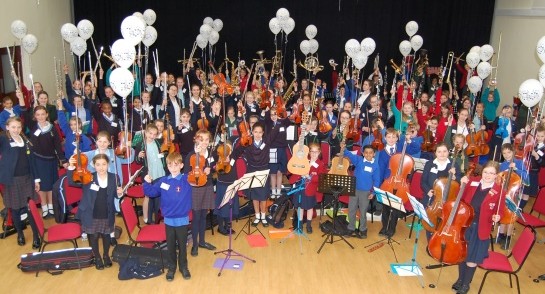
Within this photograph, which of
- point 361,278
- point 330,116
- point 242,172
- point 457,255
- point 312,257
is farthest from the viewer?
point 330,116

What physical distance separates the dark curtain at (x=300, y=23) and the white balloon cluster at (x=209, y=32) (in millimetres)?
1123

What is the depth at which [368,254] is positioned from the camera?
7.05 metres

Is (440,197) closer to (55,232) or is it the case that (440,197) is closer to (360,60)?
(55,232)

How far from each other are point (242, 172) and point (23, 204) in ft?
10.7

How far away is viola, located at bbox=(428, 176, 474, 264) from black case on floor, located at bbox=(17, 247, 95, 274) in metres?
4.56

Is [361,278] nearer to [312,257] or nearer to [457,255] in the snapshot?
[312,257]

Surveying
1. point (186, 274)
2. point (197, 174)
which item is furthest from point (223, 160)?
point (186, 274)

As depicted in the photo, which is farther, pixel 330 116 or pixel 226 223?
pixel 330 116

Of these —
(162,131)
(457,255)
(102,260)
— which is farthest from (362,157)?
(102,260)

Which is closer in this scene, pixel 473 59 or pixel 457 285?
pixel 457 285

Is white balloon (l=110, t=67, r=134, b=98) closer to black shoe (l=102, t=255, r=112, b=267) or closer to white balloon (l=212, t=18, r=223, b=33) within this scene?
black shoe (l=102, t=255, r=112, b=267)

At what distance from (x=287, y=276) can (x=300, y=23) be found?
11397mm

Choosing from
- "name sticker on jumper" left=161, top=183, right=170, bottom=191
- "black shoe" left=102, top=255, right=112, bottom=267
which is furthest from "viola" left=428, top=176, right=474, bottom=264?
"black shoe" left=102, top=255, right=112, bottom=267

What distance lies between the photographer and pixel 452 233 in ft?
17.8
